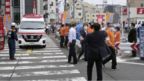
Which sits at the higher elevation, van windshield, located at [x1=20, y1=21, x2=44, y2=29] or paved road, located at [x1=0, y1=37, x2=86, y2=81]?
van windshield, located at [x1=20, y1=21, x2=44, y2=29]

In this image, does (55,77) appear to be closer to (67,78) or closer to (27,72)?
(67,78)

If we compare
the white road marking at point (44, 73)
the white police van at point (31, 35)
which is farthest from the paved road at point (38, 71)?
the white police van at point (31, 35)

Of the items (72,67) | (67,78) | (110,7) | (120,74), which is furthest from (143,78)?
(110,7)

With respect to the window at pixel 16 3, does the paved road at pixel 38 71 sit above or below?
above

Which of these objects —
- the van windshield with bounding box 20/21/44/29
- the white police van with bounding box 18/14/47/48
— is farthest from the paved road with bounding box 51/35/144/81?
the van windshield with bounding box 20/21/44/29

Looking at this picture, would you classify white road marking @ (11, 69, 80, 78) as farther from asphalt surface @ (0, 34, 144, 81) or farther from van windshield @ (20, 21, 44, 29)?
van windshield @ (20, 21, 44, 29)

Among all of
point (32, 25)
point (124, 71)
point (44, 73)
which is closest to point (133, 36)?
point (124, 71)

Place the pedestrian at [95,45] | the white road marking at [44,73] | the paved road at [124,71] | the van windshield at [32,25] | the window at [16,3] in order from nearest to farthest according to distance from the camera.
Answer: the pedestrian at [95,45] → the paved road at [124,71] → the white road marking at [44,73] → the van windshield at [32,25] → the window at [16,3]

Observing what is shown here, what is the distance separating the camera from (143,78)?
13469 millimetres

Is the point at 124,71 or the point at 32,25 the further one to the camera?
the point at 32,25

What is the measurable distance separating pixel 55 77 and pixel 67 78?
46 cm

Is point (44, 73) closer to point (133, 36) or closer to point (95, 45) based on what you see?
point (95, 45)

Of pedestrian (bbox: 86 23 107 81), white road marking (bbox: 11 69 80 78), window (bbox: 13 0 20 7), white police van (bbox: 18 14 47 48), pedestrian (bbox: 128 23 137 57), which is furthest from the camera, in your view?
window (bbox: 13 0 20 7)

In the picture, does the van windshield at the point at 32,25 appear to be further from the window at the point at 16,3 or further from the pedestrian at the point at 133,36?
the window at the point at 16,3
